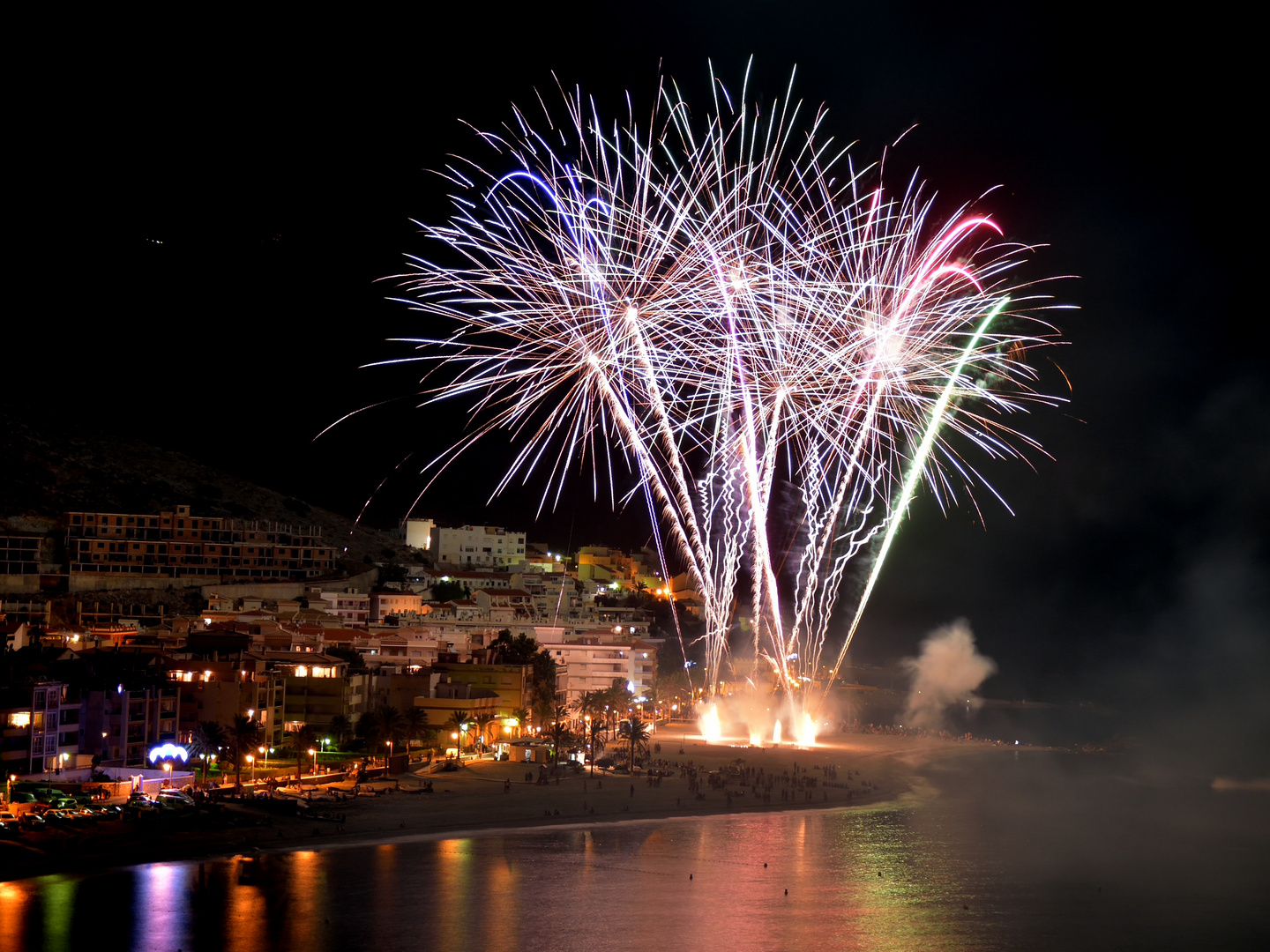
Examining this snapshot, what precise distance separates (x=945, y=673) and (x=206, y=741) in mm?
56900

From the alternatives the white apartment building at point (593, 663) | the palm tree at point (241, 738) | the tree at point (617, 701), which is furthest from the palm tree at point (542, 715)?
the palm tree at point (241, 738)

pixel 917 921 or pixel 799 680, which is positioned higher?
pixel 799 680

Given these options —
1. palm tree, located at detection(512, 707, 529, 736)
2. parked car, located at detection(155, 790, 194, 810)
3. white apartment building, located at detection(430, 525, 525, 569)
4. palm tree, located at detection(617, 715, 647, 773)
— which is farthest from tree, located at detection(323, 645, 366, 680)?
white apartment building, located at detection(430, 525, 525, 569)

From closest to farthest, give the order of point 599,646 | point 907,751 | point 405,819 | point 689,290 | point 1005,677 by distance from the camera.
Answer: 1. point 689,290
2. point 405,819
3. point 907,751
4. point 599,646
5. point 1005,677

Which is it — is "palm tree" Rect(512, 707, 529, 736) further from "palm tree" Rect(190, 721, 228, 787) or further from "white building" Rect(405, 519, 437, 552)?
"white building" Rect(405, 519, 437, 552)

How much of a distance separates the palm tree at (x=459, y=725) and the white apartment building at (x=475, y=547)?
4624 centimetres

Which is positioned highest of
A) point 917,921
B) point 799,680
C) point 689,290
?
point 689,290

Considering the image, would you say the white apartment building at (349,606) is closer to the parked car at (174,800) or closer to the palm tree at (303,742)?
the palm tree at (303,742)

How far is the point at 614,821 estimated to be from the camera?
30.5 metres

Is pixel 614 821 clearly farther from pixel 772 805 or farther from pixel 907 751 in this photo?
pixel 907 751

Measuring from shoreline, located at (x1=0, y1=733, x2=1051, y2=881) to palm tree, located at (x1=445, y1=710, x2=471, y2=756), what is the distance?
1.92m

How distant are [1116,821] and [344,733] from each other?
22068 millimetres

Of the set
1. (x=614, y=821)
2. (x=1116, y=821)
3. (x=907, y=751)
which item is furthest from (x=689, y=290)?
(x=907, y=751)

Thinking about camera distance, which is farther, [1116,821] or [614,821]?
[1116,821]
